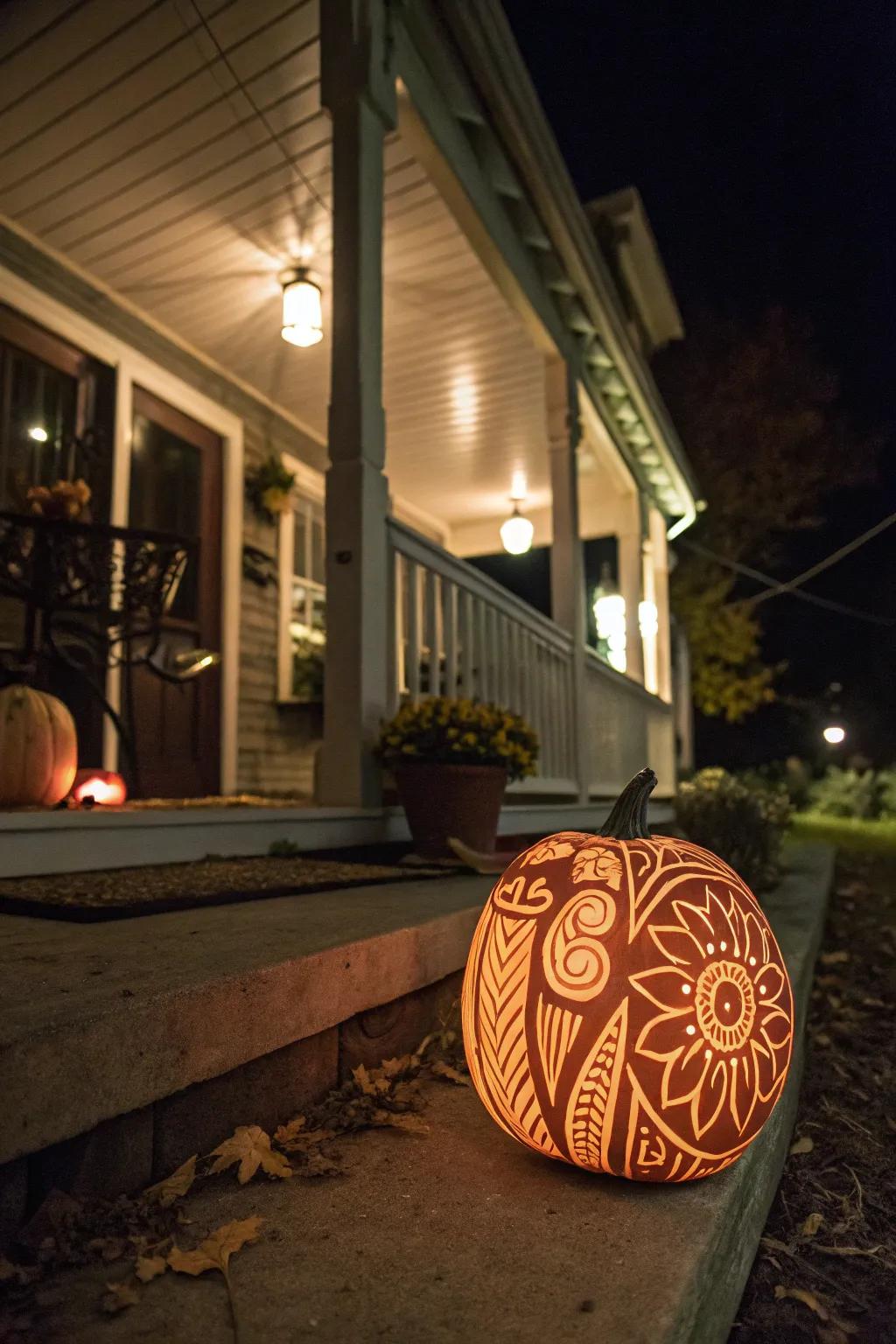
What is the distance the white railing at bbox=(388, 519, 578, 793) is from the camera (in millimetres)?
3635

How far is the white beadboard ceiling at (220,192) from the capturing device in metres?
3.37

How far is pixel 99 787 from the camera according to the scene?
3393 millimetres

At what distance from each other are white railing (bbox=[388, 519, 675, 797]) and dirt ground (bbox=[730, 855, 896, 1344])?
6.24 feet

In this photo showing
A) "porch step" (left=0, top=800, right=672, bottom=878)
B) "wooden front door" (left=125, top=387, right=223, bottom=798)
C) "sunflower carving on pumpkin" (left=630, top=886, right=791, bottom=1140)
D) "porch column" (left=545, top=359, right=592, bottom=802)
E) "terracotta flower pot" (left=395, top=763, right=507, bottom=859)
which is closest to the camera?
"sunflower carving on pumpkin" (left=630, top=886, right=791, bottom=1140)

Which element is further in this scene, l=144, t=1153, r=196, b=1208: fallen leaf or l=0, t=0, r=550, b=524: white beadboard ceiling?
l=0, t=0, r=550, b=524: white beadboard ceiling

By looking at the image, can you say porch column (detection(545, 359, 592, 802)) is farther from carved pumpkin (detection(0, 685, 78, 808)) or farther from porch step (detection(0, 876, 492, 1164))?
porch step (detection(0, 876, 492, 1164))

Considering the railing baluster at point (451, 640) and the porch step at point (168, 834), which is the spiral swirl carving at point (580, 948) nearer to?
the porch step at point (168, 834)

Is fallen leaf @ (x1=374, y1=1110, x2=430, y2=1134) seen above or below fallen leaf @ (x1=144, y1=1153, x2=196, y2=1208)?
below

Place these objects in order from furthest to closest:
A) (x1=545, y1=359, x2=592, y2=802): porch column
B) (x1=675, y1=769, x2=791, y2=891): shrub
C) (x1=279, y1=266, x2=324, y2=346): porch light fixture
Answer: (x1=545, y1=359, x2=592, y2=802): porch column, (x1=279, y1=266, x2=324, y2=346): porch light fixture, (x1=675, y1=769, x2=791, y2=891): shrub

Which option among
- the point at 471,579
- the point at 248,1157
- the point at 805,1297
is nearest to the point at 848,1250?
the point at 805,1297

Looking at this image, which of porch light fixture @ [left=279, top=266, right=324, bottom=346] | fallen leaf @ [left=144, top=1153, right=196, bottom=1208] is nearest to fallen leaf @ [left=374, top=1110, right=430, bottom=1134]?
fallen leaf @ [left=144, top=1153, right=196, bottom=1208]

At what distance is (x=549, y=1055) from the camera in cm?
113

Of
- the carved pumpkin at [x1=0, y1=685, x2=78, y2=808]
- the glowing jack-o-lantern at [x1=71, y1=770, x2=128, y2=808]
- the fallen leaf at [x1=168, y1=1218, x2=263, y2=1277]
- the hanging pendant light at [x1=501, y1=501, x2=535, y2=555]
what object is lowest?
the fallen leaf at [x1=168, y1=1218, x2=263, y2=1277]

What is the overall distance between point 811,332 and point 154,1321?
57.4 ft
